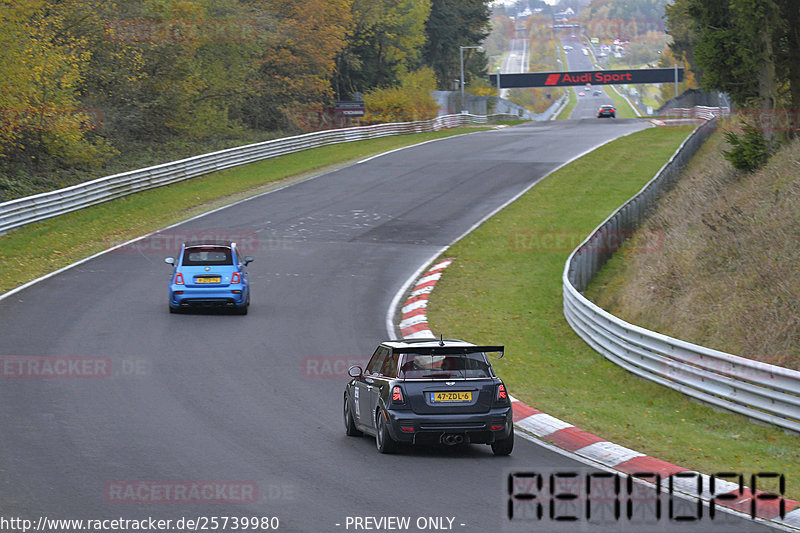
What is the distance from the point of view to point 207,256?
21.4 metres

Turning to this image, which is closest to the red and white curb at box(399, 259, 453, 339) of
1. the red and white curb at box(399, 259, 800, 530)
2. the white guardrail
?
the red and white curb at box(399, 259, 800, 530)

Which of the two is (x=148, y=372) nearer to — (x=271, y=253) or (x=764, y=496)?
(x=764, y=496)

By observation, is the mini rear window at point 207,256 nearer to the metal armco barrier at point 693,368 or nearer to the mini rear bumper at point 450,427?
the metal armco barrier at point 693,368

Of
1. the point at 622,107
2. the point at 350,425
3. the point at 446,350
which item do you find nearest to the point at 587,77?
the point at 622,107

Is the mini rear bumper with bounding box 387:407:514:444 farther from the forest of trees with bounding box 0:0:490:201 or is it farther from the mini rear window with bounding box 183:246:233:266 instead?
the forest of trees with bounding box 0:0:490:201

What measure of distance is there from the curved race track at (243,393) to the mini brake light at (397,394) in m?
0.64

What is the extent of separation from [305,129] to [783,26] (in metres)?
36.6

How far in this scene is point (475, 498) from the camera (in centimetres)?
892

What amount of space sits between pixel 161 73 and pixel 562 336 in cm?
3460

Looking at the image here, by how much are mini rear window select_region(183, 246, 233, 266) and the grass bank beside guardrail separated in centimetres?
496

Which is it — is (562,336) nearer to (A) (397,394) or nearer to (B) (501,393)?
(B) (501,393)

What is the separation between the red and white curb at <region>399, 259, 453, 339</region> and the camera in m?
19.3

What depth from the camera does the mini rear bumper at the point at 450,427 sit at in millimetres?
10453

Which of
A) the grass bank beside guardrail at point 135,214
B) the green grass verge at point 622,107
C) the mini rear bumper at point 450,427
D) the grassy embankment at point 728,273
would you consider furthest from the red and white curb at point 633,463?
the green grass verge at point 622,107
